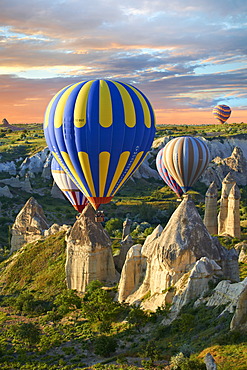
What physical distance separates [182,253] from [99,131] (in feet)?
28.8

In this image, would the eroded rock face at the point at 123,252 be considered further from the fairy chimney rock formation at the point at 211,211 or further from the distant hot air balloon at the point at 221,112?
the distant hot air balloon at the point at 221,112

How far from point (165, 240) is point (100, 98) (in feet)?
30.6

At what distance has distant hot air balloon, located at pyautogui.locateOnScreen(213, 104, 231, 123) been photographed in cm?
12269

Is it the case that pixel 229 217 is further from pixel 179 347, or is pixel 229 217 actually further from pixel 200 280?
pixel 179 347

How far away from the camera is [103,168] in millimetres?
27766

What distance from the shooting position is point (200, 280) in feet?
71.6

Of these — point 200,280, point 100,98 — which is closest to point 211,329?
point 200,280

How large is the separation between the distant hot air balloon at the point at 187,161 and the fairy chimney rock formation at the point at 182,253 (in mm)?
19149

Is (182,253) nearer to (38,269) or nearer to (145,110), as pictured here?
(145,110)

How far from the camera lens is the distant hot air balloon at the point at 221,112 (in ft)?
403

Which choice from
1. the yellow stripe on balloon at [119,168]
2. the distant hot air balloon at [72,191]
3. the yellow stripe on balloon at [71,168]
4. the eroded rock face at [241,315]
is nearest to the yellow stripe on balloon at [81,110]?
the yellow stripe on balloon at [71,168]

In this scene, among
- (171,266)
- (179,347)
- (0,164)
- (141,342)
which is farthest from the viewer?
(0,164)

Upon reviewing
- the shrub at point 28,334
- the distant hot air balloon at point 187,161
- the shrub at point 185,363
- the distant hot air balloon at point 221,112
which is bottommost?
the shrub at point 28,334

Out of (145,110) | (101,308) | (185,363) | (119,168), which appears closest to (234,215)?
(119,168)
